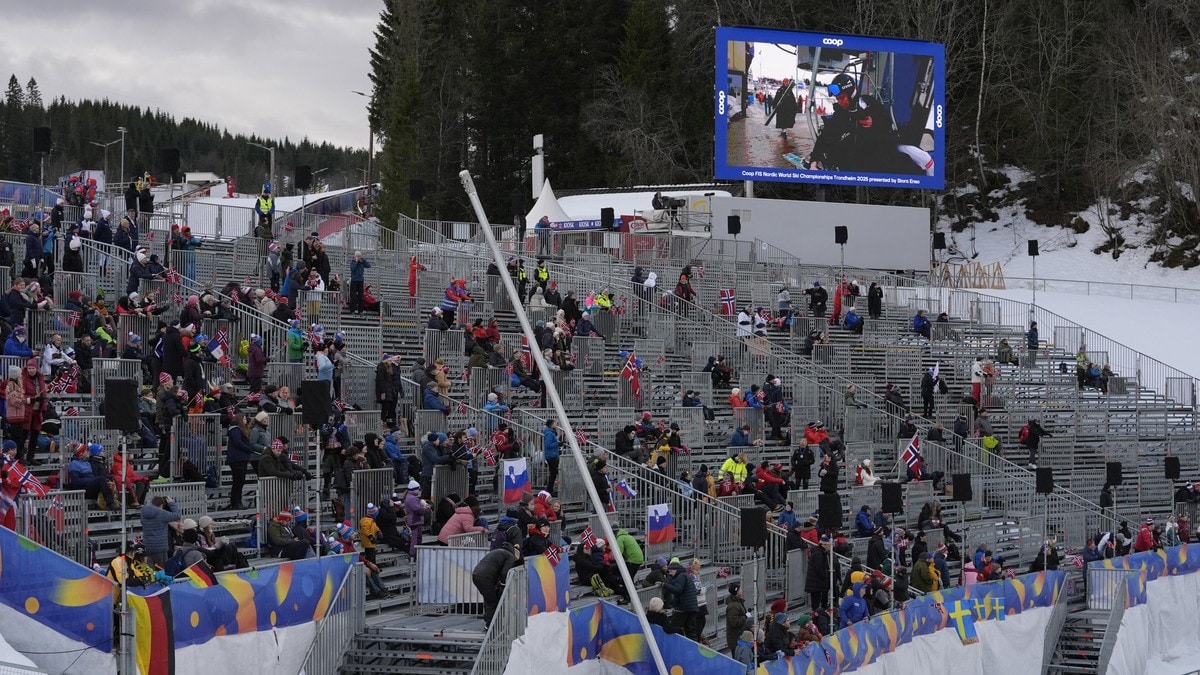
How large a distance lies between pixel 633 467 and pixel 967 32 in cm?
4763

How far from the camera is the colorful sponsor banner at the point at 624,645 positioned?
1727cm

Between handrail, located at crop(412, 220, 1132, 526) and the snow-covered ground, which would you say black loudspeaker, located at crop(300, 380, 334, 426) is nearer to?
handrail, located at crop(412, 220, 1132, 526)

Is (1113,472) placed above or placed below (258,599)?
below

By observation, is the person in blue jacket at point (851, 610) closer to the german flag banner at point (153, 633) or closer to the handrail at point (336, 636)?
the handrail at point (336, 636)

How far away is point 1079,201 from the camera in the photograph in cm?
6291

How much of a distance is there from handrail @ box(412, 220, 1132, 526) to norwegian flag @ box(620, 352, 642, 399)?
4.42 metres

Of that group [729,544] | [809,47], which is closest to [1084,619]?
[729,544]

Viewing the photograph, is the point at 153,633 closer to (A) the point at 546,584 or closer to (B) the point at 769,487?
(A) the point at 546,584

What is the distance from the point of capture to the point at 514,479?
2194 centimetres

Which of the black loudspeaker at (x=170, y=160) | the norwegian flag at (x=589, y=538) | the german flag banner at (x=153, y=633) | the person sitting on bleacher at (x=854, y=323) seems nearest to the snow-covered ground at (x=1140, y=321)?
the person sitting on bleacher at (x=854, y=323)

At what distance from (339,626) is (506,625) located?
1.88 meters

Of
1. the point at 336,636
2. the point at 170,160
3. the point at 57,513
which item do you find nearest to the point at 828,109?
the point at 170,160

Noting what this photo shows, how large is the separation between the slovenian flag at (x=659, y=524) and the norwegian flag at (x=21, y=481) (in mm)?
8672

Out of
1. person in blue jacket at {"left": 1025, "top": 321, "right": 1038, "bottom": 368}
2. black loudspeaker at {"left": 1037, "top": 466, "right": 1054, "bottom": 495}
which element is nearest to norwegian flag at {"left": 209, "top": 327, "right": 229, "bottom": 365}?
black loudspeaker at {"left": 1037, "top": 466, "right": 1054, "bottom": 495}
